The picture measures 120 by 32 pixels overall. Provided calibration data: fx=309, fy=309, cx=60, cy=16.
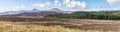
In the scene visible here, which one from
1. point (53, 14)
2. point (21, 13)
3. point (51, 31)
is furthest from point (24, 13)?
point (51, 31)

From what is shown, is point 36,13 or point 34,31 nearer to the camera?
point 34,31

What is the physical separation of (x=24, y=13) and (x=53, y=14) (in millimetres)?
10438

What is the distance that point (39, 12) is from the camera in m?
95.1

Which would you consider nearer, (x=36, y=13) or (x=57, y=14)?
(x=36, y=13)

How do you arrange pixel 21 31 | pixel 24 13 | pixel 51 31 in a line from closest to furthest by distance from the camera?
pixel 21 31 → pixel 51 31 → pixel 24 13

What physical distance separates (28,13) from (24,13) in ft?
4.09

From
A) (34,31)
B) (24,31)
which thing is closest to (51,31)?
(34,31)

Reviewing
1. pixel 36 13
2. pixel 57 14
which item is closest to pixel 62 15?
pixel 57 14

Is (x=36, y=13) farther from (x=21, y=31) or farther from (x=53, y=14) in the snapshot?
(x=21, y=31)

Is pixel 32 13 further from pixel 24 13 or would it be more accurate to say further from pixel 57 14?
pixel 57 14

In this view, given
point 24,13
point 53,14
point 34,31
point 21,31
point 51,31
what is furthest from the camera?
point 53,14

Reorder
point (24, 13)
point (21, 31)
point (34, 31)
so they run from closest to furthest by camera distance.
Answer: point (21, 31) < point (34, 31) < point (24, 13)

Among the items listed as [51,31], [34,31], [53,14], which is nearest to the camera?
[34,31]

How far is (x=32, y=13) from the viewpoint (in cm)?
9069
